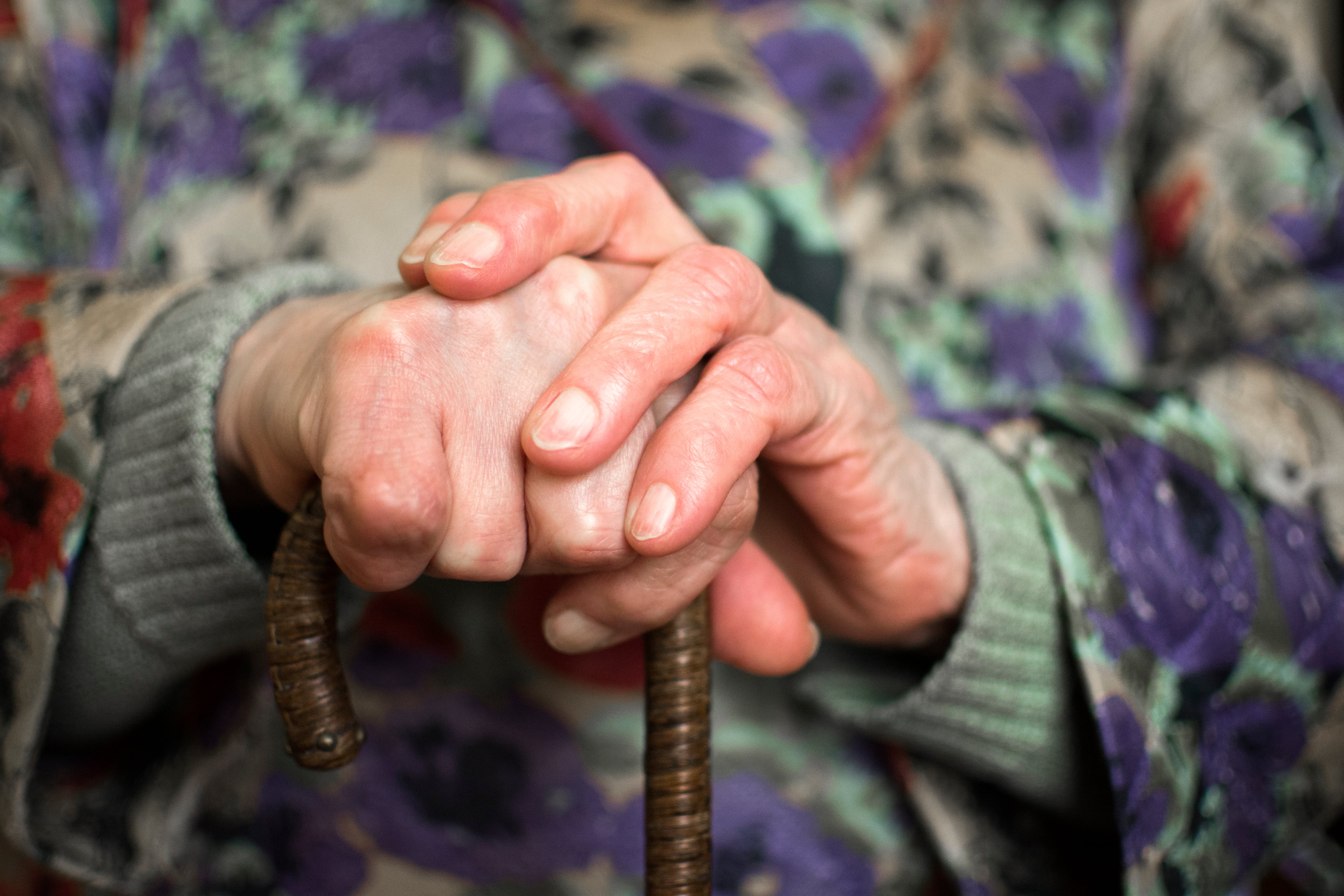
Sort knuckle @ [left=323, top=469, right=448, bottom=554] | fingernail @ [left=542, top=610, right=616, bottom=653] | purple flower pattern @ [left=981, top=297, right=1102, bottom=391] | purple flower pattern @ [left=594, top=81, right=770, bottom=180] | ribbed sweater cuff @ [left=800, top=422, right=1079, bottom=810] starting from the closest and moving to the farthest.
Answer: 1. knuckle @ [left=323, top=469, right=448, bottom=554]
2. fingernail @ [left=542, top=610, right=616, bottom=653]
3. ribbed sweater cuff @ [left=800, top=422, right=1079, bottom=810]
4. purple flower pattern @ [left=594, top=81, right=770, bottom=180]
5. purple flower pattern @ [left=981, top=297, right=1102, bottom=391]

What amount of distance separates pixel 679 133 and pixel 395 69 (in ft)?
0.83

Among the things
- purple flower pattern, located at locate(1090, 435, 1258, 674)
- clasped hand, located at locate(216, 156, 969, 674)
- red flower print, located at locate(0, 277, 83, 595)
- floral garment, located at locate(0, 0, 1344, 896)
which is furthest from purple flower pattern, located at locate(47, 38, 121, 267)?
purple flower pattern, located at locate(1090, 435, 1258, 674)

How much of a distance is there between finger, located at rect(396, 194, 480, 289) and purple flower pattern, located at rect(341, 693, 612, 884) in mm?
317

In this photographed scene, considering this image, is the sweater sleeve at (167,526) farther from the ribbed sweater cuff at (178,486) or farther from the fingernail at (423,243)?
the fingernail at (423,243)

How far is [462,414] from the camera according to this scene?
1.21 ft

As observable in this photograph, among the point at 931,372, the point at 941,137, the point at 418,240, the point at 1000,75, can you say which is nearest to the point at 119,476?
the point at 418,240

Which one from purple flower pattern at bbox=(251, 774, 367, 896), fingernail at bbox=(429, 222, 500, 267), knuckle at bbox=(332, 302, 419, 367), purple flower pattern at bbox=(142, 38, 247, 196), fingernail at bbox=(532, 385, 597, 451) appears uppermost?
fingernail at bbox=(429, 222, 500, 267)

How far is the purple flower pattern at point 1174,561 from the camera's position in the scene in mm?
553

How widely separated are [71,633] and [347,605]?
16 cm

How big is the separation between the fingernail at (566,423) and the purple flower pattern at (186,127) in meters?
0.53

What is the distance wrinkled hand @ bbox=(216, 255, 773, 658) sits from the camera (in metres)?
0.33

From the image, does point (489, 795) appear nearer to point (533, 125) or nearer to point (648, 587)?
point (648, 587)

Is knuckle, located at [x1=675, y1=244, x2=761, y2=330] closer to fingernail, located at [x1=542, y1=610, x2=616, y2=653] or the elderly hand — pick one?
the elderly hand

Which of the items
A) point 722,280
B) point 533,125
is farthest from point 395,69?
point 722,280
